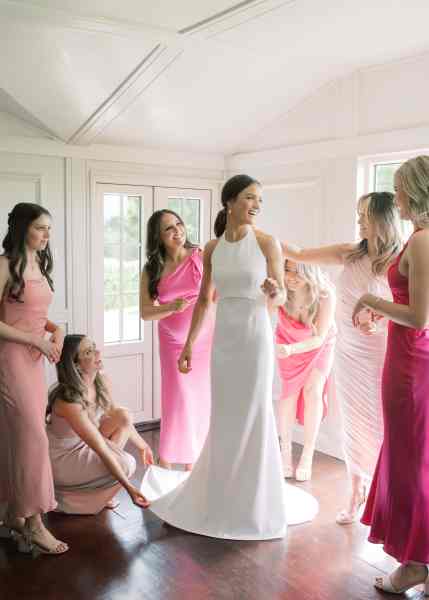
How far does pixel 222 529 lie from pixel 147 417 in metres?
2.02

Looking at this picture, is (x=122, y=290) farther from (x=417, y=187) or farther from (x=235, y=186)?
(x=417, y=187)

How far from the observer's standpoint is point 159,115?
4.28 meters

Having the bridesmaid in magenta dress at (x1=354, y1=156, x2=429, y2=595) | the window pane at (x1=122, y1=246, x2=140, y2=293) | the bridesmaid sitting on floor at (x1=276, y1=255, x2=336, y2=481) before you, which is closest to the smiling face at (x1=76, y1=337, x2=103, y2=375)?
the bridesmaid sitting on floor at (x1=276, y1=255, x2=336, y2=481)

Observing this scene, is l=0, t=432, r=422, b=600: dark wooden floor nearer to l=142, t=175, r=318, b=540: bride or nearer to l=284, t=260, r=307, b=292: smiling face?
l=142, t=175, r=318, b=540: bride

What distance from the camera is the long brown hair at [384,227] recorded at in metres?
3.07

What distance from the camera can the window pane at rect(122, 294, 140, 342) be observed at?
16.1ft

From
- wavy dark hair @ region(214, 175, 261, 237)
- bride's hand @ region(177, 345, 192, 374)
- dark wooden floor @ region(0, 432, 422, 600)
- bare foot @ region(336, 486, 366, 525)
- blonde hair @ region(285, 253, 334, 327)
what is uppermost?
wavy dark hair @ region(214, 175, 261, 237)

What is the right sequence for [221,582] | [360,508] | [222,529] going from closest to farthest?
[221,582] < [222,529] < [360,508]

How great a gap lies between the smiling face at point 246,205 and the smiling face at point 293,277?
0.87 metres

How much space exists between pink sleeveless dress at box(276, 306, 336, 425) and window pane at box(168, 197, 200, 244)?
4.38 feet

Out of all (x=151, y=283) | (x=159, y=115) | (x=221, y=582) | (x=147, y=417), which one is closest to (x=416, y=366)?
(x=221, y=582)

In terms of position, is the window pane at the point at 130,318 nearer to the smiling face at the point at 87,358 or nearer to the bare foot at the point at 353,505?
the smiling face at the point at 87,358

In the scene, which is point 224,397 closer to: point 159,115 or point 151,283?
point 151,283

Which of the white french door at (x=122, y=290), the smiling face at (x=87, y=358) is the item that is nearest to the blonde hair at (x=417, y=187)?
the smiling face at (x=87, y=358)
